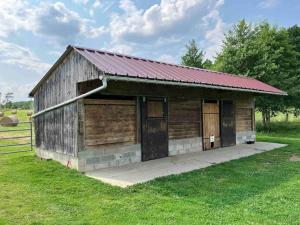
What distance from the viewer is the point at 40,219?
4.10 m

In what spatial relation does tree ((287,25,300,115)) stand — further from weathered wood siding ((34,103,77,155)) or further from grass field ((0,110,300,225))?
weathered wood siding ((34,103,77,155))

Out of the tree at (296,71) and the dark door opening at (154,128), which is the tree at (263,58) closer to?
the tree at (296,71)

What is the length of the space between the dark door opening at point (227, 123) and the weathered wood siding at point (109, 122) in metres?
4.59

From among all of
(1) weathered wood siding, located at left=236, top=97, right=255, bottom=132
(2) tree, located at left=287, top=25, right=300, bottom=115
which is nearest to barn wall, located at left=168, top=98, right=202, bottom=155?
(1) weathered wood siding, located at left=236, top=97, right=255, bottom=132

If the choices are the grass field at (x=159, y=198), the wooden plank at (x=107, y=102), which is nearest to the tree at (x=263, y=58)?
the grass field at (x=159, y=198)

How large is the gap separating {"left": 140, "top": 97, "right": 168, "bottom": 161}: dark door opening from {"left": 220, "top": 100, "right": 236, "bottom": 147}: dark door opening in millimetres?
3349

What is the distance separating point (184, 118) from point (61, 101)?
3916 mm

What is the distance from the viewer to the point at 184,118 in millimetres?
9570

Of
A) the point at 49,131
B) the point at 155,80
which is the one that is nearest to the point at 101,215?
the point at 155,80

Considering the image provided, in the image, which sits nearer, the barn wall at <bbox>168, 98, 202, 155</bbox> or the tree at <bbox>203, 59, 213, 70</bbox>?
the barn wall at <bbox>168, 98, 202, 155</bbox>

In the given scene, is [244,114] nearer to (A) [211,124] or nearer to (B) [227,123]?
(B) [227,123]

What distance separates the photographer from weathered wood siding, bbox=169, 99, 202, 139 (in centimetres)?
916

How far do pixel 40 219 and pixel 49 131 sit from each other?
472cm

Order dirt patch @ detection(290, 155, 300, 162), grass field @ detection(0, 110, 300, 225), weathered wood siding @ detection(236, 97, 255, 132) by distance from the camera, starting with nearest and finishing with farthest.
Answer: grass field @ detection(0, 110, 300, 225) < dirt patch @ detection(290, 155, 300, 162) < weathered wood siding @ detection(236, 97, 255, 132)
